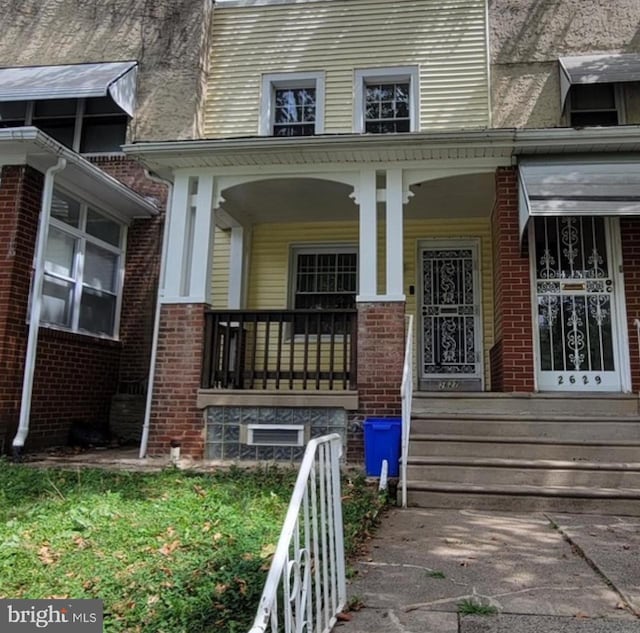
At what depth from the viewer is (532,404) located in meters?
6.05

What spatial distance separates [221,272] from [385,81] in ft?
13.9

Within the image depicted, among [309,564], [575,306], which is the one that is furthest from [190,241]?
[309,564]

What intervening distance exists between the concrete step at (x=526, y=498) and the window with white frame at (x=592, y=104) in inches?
241

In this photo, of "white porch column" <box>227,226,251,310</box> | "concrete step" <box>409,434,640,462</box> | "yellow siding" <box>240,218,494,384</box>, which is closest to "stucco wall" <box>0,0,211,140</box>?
"white porch column" <box>227,226,251,310</box>

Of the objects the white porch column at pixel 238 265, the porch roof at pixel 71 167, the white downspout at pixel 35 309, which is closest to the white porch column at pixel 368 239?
the white porch column at pixel 238 265

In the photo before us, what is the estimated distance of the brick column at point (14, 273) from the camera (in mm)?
6527

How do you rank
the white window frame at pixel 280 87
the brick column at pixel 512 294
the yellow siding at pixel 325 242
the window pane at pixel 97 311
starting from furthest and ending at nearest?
1. the white window frame at pixel 280 87
2. the yellow siding at pixel 325 242
3. the window pane at pixel 97 311
4. the brick column at pixel 512 294

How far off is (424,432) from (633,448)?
1891 millimetres

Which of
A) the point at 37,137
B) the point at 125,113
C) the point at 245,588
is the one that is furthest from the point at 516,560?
the point at 125,113

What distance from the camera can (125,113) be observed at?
9484 mm

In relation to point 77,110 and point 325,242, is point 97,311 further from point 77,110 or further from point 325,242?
point 77,110

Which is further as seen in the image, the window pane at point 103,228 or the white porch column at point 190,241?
the window pane at point 103,228

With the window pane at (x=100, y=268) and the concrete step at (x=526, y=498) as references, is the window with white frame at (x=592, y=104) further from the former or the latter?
the window pane at (x=100, y=268)

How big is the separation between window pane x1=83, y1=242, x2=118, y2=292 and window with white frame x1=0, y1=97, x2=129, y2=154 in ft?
7.33
